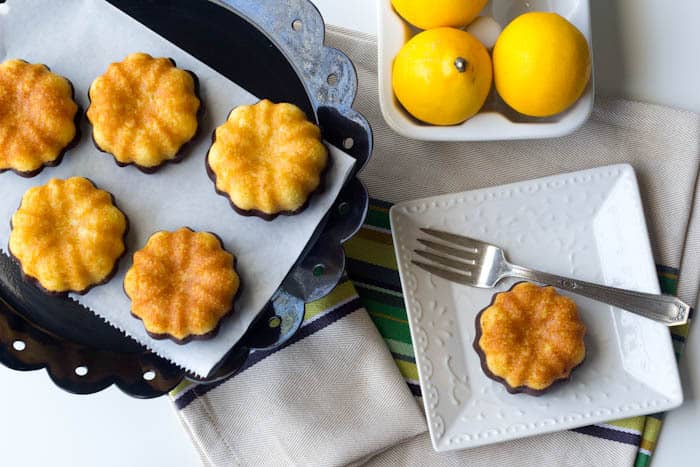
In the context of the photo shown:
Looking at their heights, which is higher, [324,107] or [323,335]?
[324,107]

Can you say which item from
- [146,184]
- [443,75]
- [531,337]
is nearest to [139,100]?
[146,184]

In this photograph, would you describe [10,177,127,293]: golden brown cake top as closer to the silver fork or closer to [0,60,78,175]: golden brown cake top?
[0,60,78,175]: golden brown cake top

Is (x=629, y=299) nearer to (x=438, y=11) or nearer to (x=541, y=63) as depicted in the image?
(x=541, y=63)

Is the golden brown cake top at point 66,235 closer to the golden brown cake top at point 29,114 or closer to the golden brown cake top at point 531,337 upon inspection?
the golden brown cake top at point 29,114

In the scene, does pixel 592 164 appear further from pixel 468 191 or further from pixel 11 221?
pixel 11 221

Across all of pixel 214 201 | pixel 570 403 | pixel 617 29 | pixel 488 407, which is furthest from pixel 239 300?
pixel 617 29

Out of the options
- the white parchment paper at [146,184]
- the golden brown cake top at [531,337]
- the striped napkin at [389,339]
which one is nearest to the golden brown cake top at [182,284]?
the white parchment paper at [146,184]
